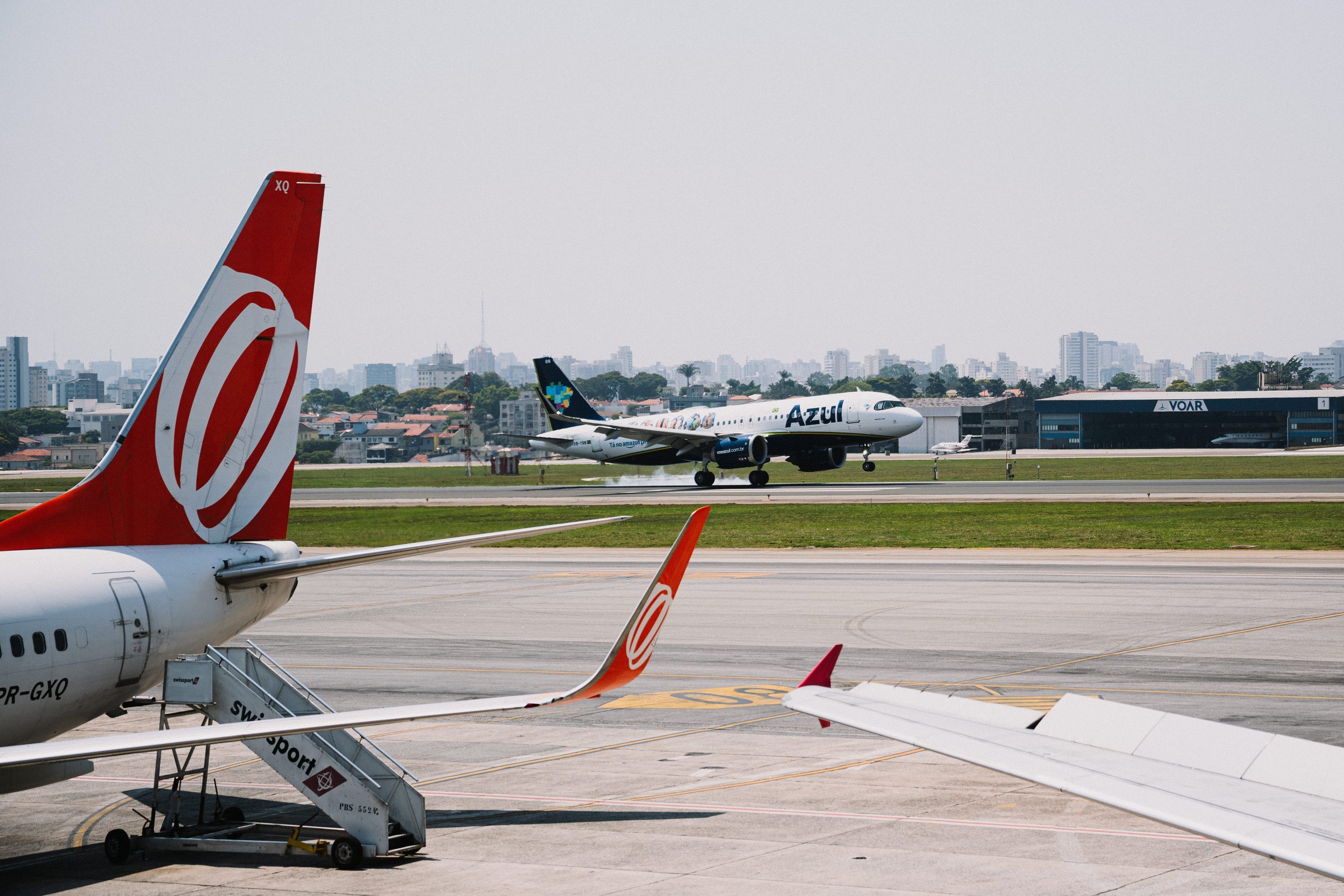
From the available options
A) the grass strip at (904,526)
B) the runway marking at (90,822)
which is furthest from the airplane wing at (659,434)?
the runway marking at (90,822)

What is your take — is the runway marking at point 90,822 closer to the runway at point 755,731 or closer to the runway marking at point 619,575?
the runway at point 755,731

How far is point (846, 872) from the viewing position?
40.6 feet

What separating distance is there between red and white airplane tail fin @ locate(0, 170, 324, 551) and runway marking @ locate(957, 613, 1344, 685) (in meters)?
13.6

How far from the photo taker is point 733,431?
8238cm

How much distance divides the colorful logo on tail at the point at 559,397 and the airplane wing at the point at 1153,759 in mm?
85731

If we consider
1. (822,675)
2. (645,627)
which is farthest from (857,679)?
(822,675)

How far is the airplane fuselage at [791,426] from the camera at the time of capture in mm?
76562

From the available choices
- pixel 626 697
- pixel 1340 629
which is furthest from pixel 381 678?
pixel 1340 629

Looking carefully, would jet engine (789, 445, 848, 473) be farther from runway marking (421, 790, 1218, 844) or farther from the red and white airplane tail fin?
the red and white airplane tail fin

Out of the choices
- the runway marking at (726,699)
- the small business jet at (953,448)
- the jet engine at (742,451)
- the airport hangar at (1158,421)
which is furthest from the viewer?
the airport hangar at (1158,421)

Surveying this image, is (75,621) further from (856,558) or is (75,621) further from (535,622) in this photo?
(856,558)

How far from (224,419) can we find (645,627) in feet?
23.4

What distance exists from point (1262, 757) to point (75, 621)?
11.8 m

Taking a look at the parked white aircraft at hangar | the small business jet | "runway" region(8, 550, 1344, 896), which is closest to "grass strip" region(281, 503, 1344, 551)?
"runway" region(8, 550, 1344, 896)
